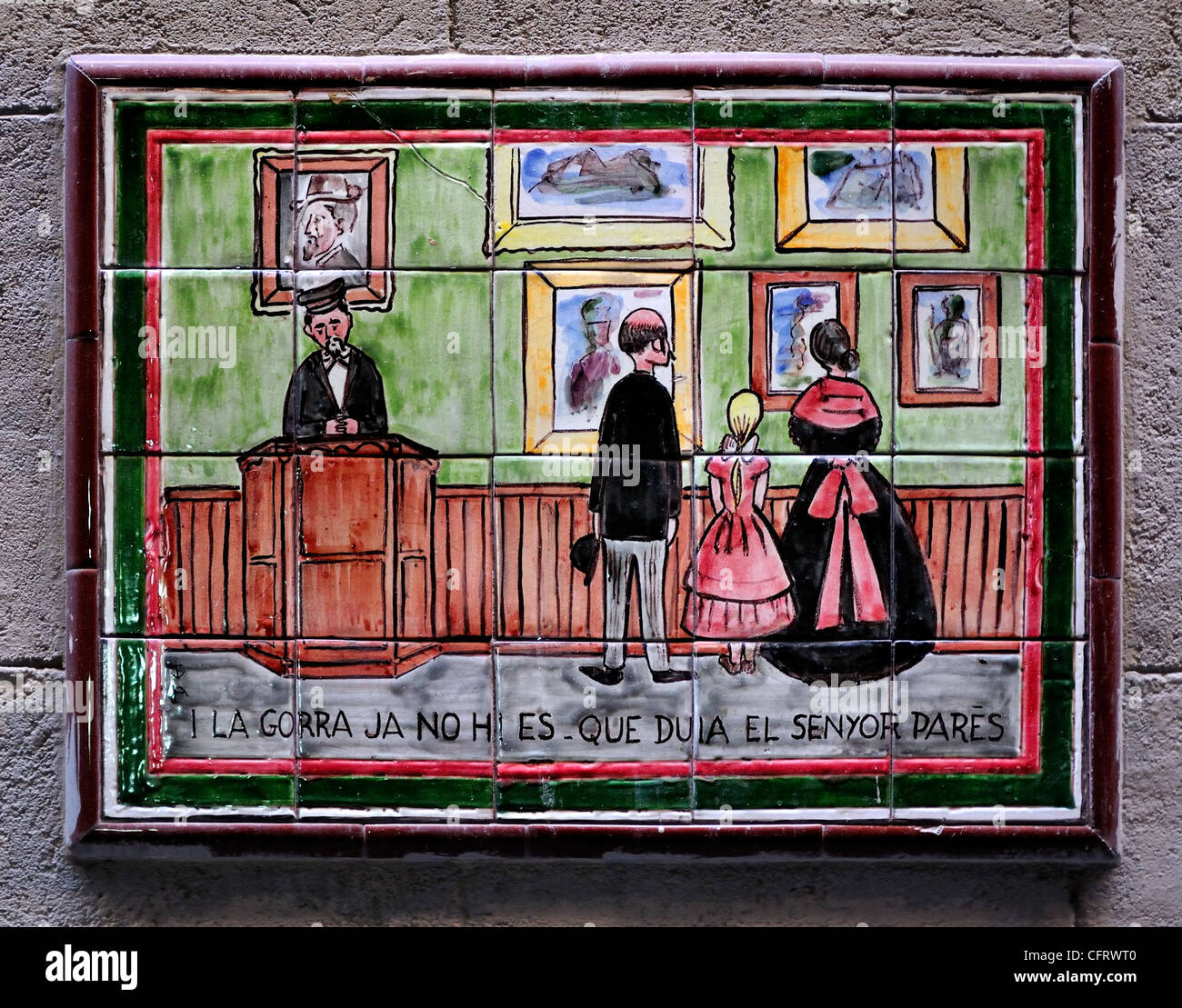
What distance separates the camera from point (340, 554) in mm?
3203

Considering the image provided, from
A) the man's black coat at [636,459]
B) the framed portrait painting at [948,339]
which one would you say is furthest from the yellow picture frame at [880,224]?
the man's black coat at [636,459]

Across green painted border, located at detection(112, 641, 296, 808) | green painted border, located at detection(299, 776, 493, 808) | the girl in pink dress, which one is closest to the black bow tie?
green painted border, located at detection(112, 641, 296, 808)

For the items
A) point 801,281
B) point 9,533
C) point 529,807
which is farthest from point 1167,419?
point 9,533

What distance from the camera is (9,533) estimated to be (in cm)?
326

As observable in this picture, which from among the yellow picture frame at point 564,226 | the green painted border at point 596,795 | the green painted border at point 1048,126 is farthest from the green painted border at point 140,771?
the green painted border at point 1048,126

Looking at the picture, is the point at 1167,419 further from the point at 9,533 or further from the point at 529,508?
the point at 9,533

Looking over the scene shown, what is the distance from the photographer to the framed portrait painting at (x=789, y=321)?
3.19 metres

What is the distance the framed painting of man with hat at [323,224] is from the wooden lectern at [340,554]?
1.68 ft

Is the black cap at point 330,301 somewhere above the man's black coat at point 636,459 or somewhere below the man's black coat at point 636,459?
above

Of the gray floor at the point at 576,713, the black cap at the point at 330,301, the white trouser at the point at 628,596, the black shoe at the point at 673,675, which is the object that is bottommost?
the gray floor at the point at 576,713

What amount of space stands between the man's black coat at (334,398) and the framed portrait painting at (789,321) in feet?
4.12

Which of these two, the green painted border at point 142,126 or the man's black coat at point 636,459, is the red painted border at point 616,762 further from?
the man's black coat at point 636,459

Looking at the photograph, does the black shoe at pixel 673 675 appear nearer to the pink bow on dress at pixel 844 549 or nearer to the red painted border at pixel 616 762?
the red painted border at pixel 616 762
